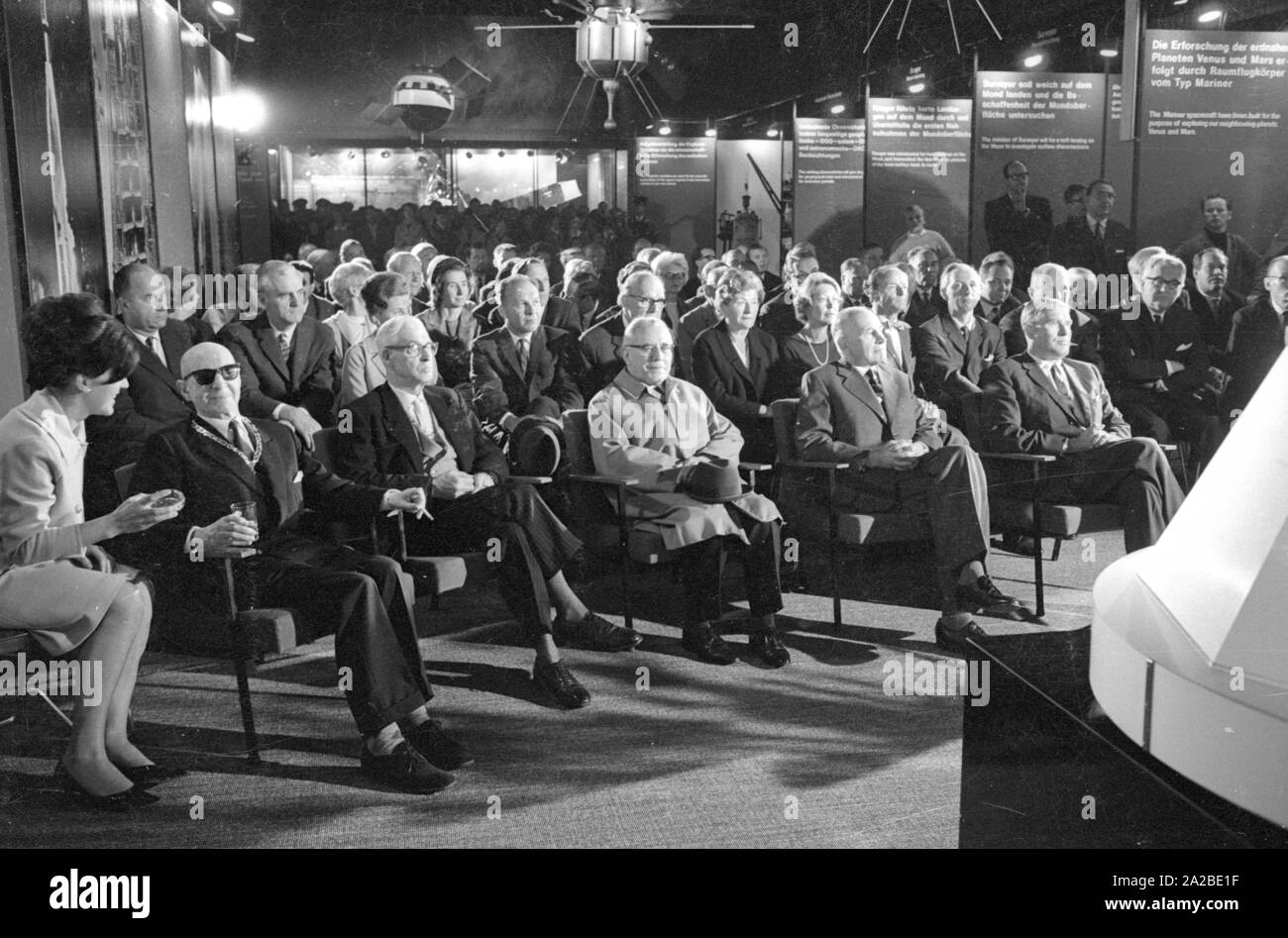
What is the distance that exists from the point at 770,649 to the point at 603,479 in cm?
85

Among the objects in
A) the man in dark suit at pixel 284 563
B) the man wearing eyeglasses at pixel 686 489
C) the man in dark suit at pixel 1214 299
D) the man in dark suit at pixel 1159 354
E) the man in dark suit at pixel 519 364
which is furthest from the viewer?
the man in dark suit at pixel 1214 299

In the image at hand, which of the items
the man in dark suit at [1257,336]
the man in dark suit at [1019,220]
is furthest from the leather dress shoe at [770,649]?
the man in dark suit at [1019,220]

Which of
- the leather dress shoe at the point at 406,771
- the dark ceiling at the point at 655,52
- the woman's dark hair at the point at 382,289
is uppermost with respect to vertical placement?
the dark ceiling at the point at 655,52

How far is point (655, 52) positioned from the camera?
358 inches

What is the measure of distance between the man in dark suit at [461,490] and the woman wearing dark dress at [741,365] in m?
1.40

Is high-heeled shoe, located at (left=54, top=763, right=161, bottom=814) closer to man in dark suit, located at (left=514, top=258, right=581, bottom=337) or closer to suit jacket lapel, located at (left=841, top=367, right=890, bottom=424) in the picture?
suit jacket lapel, located at (left=841, top=367, right=890, bottom=424)

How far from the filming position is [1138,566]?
110 centimetres

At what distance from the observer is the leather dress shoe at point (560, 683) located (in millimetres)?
3555

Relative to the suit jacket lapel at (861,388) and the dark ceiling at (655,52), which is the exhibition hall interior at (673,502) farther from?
the dark ceiling at (655,52)

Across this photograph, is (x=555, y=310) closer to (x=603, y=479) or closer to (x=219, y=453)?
(x=603, y=479)

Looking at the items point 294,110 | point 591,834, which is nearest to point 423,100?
point 294,110

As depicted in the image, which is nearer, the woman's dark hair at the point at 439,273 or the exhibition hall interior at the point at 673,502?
the exhibition hall interior at the point at 673,502

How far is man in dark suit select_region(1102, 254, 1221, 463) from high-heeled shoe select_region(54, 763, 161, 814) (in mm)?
4713

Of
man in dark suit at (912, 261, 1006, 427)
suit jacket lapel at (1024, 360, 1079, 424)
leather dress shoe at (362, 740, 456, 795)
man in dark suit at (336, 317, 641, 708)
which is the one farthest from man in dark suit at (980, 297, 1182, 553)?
→ leather dress shoe at (362, 740, 456, 795)
